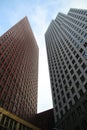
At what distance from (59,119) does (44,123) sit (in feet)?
94.0

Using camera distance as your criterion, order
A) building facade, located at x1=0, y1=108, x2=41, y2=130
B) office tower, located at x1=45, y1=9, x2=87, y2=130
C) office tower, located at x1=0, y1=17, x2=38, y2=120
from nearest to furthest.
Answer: office tower, located at x1=45, y1=9, x2=87, y2=130 < building facade, located at x1=0, y1=108, x2=41, y2=130 < office tower, located at x1=0, y1=17, x2=38, y2=120

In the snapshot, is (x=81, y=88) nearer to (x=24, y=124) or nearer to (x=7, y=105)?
(x=24, y=124)

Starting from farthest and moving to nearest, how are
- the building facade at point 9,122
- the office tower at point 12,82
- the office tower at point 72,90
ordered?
the office tower at point 12,82 → the building facade at point 9,122 → the office tower at point 72,90

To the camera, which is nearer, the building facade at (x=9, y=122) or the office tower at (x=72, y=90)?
the office tower at (x=72, y=90)

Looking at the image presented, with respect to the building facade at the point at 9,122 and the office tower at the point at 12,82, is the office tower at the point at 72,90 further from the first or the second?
the office tower at the point at 12,82

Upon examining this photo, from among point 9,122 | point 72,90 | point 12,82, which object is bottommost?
point 12,82

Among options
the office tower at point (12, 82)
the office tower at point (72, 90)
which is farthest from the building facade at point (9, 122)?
the office tower at point (72, 90)

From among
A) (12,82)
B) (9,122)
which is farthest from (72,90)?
(12,82)

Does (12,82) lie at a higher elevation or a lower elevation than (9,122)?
lower

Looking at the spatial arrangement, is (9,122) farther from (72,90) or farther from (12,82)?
(12,82)

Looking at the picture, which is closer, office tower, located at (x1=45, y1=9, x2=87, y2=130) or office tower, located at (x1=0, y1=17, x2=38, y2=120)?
office tower, located at (x1=45, y1=9, x2=87, y2=130)

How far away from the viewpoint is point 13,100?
205 feet

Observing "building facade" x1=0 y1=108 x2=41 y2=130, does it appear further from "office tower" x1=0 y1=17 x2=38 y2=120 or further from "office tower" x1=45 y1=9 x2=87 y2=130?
"office tower" x1=45 y1=9 x2=87 y2=130

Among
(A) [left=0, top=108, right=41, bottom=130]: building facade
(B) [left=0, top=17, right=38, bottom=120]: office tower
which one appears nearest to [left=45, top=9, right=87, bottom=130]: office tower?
(A) [left=0, top=108, right=41, bottom=130]: building facade
